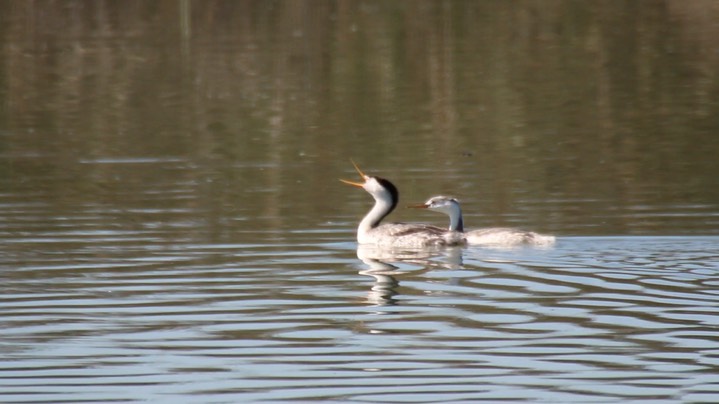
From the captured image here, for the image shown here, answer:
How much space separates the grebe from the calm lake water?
5.8 inches

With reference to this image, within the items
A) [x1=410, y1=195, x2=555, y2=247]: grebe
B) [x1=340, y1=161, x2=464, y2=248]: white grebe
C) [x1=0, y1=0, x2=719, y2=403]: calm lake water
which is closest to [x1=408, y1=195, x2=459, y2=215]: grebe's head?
[x1=410, y1=195, x2=555, y2=247]: grebe

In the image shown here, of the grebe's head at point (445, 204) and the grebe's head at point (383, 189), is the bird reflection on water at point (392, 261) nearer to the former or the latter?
the grebe's head at point (445, 204)

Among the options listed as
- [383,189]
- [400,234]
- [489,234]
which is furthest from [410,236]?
[489,234]

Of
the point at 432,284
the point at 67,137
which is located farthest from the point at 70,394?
the point at 67,137

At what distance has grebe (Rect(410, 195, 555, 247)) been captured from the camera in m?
15.0

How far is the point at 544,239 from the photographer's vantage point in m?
15.0

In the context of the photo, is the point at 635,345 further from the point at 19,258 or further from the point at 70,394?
the point at 19,258

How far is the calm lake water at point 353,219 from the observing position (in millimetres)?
10273

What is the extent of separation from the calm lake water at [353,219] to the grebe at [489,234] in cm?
15

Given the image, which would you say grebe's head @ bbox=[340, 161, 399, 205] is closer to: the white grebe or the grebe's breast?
the white grebe

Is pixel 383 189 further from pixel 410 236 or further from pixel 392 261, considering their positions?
pixel 392 261

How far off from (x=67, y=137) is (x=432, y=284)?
13.4m

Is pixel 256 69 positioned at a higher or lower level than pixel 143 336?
higher

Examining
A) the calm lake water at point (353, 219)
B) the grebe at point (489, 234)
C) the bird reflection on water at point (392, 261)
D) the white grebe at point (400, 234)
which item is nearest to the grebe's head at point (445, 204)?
the grebe at point (489, 234)
